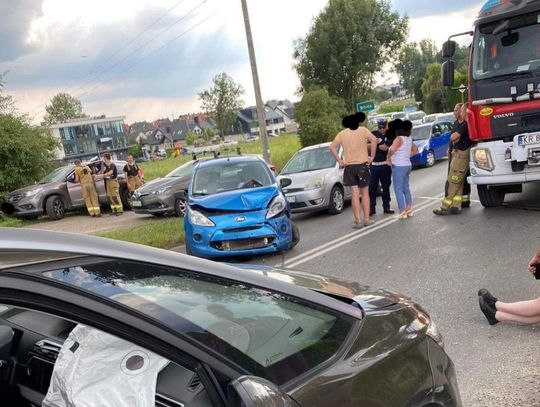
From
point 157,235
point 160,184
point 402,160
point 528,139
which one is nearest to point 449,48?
point 402,160

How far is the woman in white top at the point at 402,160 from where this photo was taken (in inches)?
338

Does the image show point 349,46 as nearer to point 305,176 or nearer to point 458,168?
point 305,176

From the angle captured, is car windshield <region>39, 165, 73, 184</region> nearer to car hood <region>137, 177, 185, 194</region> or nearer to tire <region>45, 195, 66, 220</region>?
tire <region>45, 195, 66, 220</region>

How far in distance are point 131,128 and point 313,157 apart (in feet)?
481

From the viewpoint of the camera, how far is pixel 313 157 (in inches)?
458

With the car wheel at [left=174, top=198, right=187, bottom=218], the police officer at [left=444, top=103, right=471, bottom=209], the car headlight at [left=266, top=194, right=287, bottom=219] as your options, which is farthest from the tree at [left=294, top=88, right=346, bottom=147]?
the car headlight at [left=266, top=194, right=287, bottom=219]

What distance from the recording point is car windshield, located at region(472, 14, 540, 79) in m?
7.25

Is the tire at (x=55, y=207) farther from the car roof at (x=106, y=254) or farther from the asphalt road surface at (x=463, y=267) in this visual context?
the car roof at (x=106, y=254)

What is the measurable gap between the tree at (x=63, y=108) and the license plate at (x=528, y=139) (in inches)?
3922

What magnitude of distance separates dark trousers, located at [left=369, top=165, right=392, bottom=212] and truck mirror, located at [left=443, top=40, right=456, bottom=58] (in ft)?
7.37

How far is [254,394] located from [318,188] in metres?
9.03

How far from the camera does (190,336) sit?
146 cm

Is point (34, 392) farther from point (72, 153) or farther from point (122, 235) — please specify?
point (72, 153)

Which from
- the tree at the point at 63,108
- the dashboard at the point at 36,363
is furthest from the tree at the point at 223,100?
the dashboard at the point at 36,363
